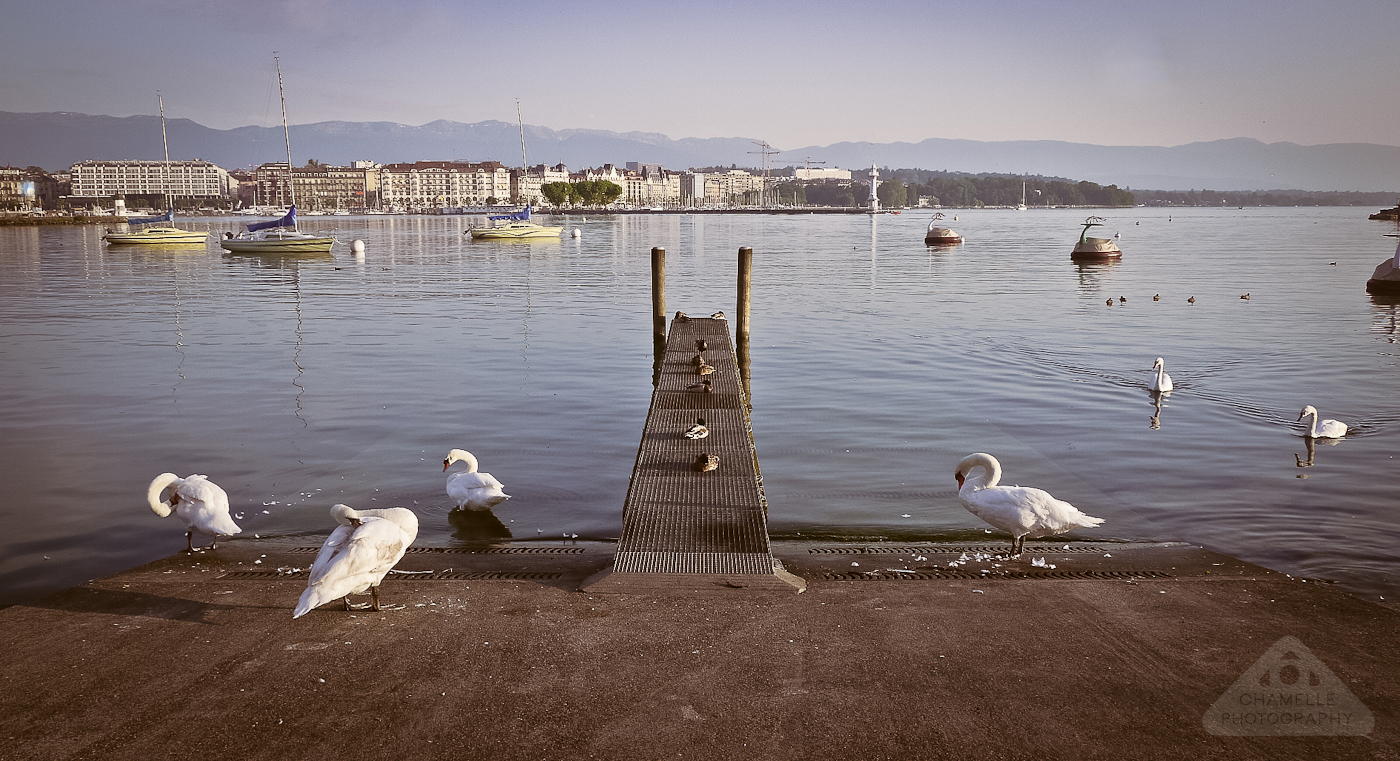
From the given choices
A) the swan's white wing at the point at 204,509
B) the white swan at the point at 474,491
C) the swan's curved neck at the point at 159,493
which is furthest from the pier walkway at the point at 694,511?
the swan's curved neck at the point at 159,493

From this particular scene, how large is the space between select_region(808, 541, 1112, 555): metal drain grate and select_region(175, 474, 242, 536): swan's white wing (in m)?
6.52

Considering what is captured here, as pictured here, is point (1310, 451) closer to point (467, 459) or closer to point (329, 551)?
point (467, 459)

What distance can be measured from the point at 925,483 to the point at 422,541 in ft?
24.5

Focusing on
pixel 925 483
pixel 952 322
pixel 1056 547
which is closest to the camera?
pixel 1056 547

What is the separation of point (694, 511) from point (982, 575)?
2791mm

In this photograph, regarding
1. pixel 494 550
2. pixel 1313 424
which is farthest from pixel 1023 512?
pixel 1313 424

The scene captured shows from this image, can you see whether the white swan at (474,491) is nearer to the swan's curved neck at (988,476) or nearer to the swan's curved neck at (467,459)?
the swan's curved neck at (467,459)

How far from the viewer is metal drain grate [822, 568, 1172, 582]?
9.00 meters

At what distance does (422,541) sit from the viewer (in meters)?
11.8

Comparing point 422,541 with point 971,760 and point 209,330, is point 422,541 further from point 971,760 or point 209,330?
point 209,330

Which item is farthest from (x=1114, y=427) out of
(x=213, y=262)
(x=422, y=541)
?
(x=213, y=262)

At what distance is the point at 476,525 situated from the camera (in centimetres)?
1266

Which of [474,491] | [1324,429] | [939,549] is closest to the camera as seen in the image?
[939,549]

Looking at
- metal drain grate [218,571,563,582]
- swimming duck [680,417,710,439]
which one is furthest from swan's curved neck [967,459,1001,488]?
metal drain grate [218,571,563,582]
